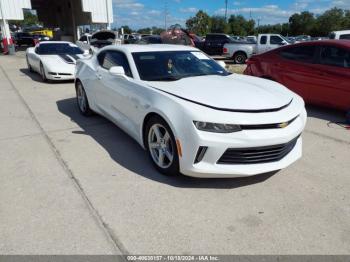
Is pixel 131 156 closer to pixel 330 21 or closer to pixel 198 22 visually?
pixel 198 22

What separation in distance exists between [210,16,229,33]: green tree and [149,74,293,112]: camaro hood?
71.9 m

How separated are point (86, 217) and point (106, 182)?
2.21 feet

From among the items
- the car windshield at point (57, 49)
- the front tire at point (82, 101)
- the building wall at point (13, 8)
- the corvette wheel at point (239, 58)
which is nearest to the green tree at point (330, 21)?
the corvette wheel at point (239, 58)

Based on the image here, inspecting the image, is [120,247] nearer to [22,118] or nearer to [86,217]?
[86,217]

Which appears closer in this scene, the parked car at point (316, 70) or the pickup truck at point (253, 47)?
the parked car at point (316, 70)

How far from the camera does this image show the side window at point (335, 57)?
5929 mm

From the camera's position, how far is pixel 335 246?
2.58 metres

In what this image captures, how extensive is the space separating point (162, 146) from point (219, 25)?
83870 millimetres

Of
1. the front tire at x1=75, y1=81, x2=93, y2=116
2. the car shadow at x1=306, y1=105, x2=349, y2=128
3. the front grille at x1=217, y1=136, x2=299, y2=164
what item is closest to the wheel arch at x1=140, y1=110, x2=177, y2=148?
the front grille at x1=217, y1=136, x2=299, y2=164

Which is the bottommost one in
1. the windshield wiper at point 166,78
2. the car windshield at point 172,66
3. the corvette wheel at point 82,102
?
the corvette wheel at point 82,102

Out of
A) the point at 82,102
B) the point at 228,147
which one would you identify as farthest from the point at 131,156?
the point at 82,102

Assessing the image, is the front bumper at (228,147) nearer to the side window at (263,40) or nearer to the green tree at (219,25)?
the side window at (263,40)

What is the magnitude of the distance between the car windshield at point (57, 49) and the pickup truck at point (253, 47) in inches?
335

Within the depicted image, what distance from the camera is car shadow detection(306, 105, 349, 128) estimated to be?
5.87 m
